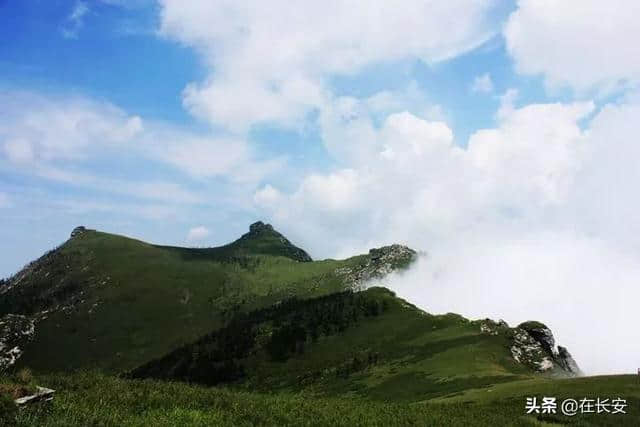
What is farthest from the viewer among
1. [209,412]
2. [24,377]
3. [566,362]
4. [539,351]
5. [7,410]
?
[566,362]

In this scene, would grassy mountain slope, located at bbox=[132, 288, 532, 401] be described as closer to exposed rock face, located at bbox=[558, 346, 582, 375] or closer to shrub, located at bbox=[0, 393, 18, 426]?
exposed rock face, located at bbox=[558, 346, 582, 375]

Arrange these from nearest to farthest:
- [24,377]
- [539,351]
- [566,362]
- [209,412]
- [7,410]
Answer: [7,410], [209,412], [24,377], [539,351], [566,362]

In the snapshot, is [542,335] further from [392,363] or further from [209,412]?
[209,412]

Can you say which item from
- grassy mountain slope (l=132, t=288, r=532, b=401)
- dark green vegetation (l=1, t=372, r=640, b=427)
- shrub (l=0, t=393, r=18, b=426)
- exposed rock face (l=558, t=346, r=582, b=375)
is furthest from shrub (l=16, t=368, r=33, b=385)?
exposed rock face (l=558, t=346, r=582, b=375)

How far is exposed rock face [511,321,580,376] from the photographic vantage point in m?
120

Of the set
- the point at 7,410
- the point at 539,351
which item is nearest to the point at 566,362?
the point at 539,351

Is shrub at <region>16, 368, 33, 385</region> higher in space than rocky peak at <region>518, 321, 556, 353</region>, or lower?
lower

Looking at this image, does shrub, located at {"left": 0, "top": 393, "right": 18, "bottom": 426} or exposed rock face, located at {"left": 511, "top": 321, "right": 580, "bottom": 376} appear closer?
shrub, located at {"left": 0, "top": 393, "right": 18, "bottom": 426}

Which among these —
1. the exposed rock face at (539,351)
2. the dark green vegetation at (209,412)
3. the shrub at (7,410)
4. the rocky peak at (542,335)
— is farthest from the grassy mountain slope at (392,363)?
the shrub at (7,410)

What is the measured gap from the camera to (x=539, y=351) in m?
125

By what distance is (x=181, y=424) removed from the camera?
982 inches

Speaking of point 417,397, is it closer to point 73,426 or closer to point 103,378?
point 103,378

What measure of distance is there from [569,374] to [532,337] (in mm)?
12128

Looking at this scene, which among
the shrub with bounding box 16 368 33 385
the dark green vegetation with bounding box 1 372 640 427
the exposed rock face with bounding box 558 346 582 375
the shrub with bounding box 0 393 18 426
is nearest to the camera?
the shrub with bounding box 0 393 18 426
